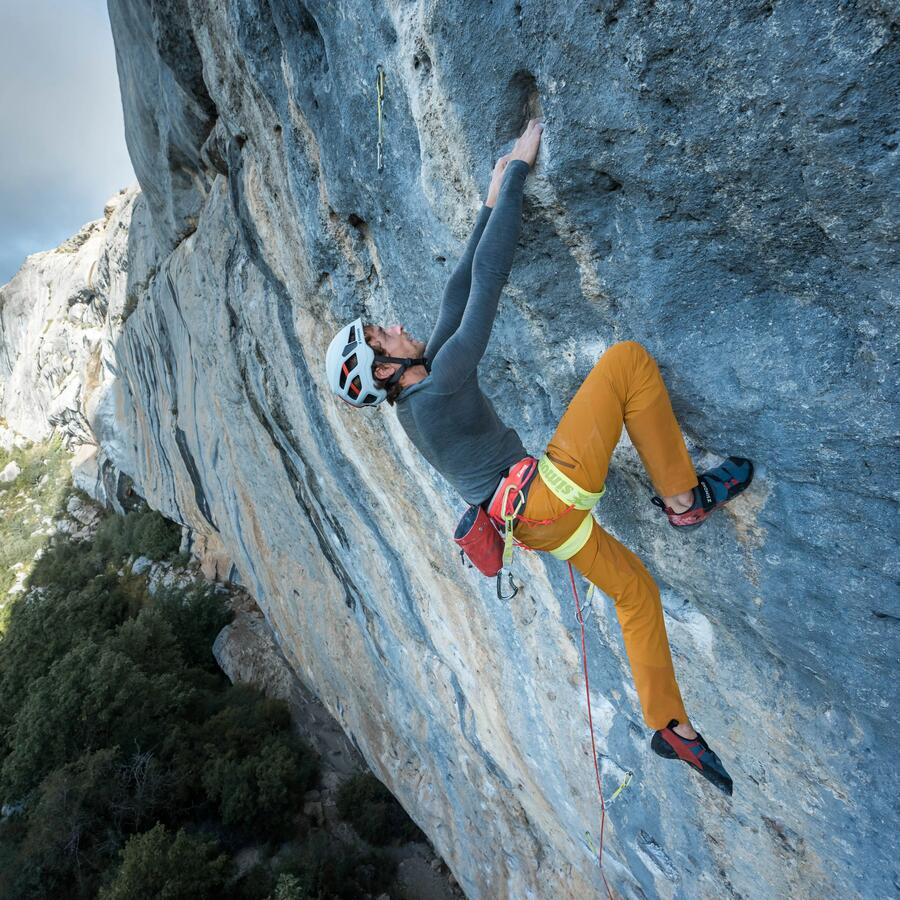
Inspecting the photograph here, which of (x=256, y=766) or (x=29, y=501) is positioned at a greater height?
(x=29, y=501)

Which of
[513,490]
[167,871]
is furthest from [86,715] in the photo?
[513,490]

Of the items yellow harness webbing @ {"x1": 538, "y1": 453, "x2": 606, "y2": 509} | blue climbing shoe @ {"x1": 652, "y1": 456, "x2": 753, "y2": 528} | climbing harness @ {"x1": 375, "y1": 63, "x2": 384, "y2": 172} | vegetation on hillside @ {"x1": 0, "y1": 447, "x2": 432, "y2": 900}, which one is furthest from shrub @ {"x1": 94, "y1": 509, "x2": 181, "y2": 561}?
blue climbing shoe @ {"x1": 652, "y1": 456, "x2": 753, "y2": 528}

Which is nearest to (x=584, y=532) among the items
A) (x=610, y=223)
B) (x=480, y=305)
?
(x=480, y=305)

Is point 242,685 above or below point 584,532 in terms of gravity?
below

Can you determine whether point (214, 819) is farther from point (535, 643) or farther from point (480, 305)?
point (480, 305)

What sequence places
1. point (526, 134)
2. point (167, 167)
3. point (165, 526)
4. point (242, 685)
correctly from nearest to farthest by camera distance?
point (526, 134), point (167, 167), point (242, 685), point (165, 526)

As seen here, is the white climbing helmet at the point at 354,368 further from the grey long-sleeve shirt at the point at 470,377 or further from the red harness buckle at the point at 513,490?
the red harness buckle at the point at 513,490

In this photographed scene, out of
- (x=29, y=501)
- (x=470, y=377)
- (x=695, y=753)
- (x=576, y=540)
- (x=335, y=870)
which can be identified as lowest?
(x=335, y=870)

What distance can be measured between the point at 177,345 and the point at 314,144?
6.57m

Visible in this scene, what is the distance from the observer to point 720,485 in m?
2.19

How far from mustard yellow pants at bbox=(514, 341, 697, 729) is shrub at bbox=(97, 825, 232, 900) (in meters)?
8.33

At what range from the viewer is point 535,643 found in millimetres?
3727

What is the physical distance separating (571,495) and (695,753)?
1.15m

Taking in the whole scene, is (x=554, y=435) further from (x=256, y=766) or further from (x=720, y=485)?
(x=256, y=766)
